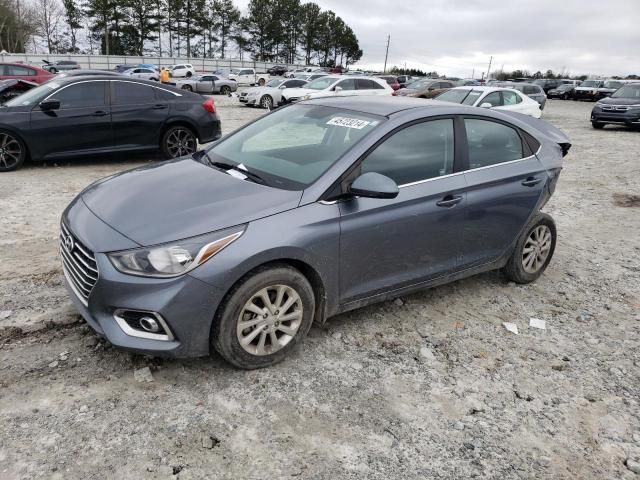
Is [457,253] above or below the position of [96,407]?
above

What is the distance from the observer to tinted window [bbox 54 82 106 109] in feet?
27.5

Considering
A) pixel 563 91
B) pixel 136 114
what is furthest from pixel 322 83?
pixel 563 91

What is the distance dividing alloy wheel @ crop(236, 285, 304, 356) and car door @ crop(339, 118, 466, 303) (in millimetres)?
401

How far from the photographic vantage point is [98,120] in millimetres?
8547

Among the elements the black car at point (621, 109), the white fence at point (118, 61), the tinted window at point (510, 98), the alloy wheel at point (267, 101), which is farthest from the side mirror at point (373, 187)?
the white fence at point (118, 61)

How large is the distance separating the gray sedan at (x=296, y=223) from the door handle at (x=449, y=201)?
0.03 feet

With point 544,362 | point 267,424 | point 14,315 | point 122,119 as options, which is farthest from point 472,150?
point 122,119

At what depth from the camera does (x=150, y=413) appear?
290cm

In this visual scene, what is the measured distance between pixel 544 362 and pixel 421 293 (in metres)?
1.20

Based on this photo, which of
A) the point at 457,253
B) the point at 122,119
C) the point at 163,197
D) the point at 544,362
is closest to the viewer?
the point at 163,197

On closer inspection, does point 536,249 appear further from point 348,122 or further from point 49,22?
point 49,22

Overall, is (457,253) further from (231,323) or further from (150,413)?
(150,413)

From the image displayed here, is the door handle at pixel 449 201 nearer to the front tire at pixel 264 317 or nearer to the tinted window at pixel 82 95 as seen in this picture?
the front tire at pixel 264 317

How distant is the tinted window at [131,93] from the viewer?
8.78m
